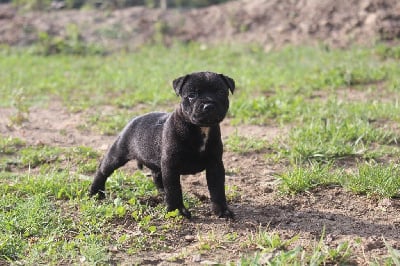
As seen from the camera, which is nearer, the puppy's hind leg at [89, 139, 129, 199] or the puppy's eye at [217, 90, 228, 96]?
the puppy's eye at [217, 90, 228, 96]

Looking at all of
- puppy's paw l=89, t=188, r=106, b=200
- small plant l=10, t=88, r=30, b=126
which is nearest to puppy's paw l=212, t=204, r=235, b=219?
puppy's paw l=89, t=188, r=106, b=200

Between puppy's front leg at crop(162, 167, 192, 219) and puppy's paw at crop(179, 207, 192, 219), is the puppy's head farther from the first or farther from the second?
puppy's paw at crop(179, 207, 192, 219)

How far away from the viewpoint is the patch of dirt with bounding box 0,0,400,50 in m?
14.5

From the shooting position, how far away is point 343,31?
572 inches

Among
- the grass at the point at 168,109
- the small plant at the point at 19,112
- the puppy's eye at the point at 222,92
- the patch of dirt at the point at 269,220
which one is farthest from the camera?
the small plant at the point at 19,112

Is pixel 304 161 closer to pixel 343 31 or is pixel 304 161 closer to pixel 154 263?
pixel 154 263

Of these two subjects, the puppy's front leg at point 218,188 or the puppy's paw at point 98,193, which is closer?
the puppy's front leg at point 218,188

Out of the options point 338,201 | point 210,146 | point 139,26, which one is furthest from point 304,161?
point 139,26

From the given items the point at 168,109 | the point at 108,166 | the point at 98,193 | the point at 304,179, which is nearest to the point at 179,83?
the point at 108,166

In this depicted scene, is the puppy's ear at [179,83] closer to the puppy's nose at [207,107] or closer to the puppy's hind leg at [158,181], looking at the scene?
the puppy's nose at [207,107]

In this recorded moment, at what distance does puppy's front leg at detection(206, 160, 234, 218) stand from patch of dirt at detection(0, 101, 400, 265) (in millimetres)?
86

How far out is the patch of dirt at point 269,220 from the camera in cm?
485

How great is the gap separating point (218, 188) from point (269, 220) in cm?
52

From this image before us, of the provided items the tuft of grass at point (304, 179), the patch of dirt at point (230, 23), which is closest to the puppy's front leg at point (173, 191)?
the tuft of grass at point (304, 179)
